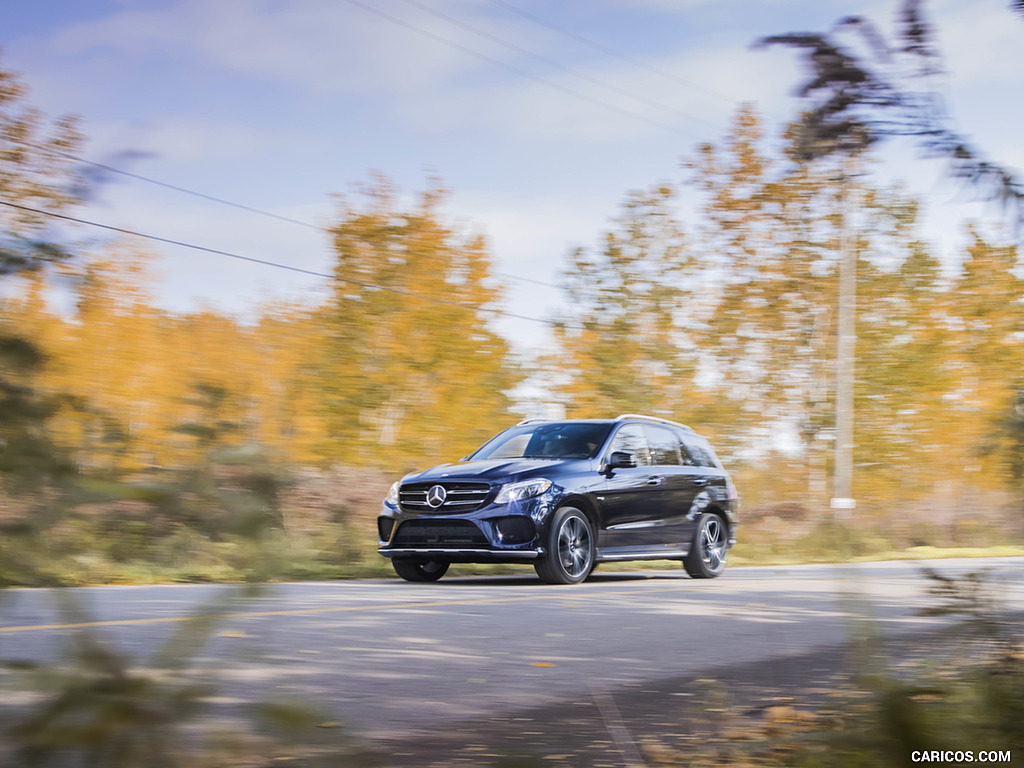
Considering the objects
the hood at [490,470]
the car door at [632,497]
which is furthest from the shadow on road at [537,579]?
the hood at [490,470]

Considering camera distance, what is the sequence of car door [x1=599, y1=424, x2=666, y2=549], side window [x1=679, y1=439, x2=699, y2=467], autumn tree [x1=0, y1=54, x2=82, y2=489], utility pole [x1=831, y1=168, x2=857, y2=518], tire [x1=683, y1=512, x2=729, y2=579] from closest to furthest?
autumn tree [x1=0, y1=54, x2=82, y2=489], car door [x1=599, y1=424, x2=666, y2=549], tire [x1=683, y1=512, x2=729, y2=579], side window [x1=679, y1=439, x2=699, y2=467], utility pole [x1=831, y1=168, x2=857, y2=518]

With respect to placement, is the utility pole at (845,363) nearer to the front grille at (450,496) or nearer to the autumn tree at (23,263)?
the front grille at (450,496)

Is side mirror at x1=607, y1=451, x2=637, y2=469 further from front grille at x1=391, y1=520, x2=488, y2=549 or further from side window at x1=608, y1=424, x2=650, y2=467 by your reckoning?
front grille at x1=391, y1=520, x2=488, y2=549

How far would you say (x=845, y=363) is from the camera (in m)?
28.9

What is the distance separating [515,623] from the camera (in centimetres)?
852

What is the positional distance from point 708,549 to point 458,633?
720 centimetres

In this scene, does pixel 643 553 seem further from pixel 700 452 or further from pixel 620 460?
pixel 700 452

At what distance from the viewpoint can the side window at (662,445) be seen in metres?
14.1

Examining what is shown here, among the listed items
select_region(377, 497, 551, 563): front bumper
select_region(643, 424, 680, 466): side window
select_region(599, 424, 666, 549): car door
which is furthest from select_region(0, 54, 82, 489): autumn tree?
select_region(643, 424, 680, 466): side window

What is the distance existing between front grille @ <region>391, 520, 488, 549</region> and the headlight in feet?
1.35

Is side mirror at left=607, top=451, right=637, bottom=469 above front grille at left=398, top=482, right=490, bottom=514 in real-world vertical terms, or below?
above

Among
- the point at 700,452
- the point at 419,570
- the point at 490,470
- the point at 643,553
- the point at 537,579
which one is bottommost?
the point at 537,579

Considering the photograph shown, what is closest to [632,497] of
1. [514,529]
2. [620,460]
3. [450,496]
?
[620,460]
